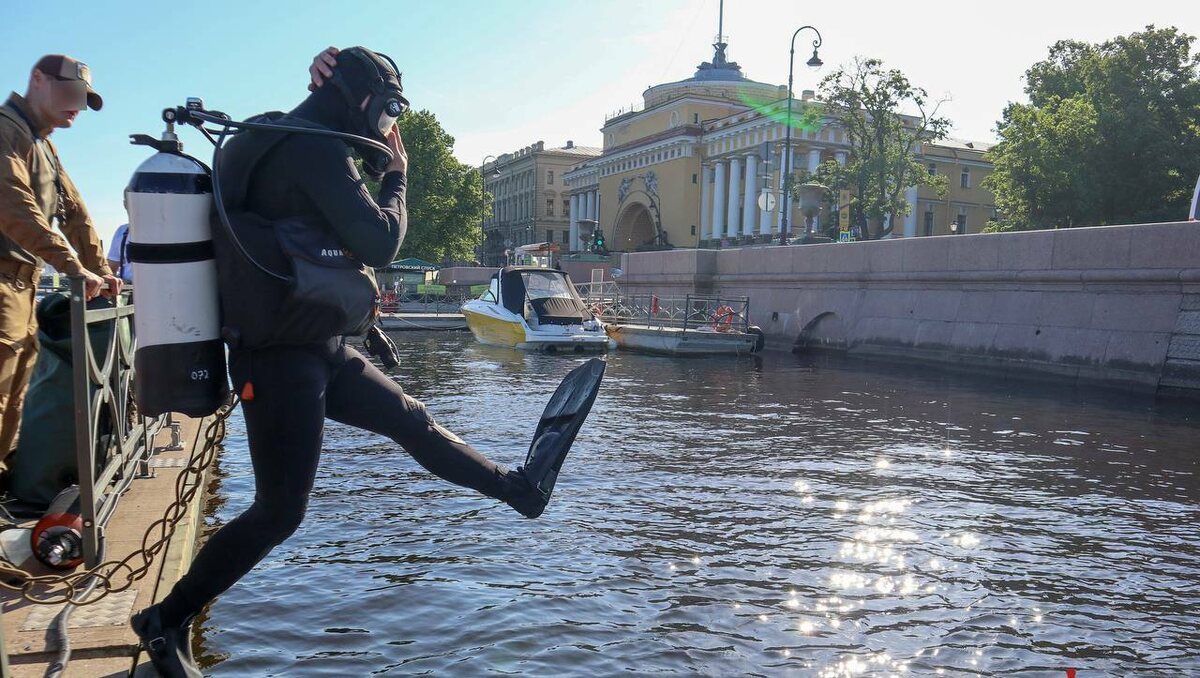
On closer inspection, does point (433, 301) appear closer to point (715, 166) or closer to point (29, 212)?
point (715, 166)

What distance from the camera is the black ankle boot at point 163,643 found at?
2.86 meters

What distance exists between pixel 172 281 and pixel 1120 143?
141ft

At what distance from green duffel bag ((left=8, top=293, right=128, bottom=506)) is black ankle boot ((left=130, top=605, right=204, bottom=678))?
1.65m

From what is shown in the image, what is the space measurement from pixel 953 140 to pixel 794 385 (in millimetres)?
72623

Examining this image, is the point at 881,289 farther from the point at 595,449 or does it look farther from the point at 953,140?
the point at 953,140

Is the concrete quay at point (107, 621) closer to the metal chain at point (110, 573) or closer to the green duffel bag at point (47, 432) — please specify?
the metal chain at point (110, 573)

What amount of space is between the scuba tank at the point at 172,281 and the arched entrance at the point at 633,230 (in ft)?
261

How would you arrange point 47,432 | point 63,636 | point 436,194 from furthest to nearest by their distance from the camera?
point 436,194
point 47,432
point 63,636

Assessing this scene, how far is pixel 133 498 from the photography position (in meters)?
4.97

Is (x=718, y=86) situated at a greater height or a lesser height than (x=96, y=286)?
greater

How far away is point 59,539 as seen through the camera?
3.72 meters

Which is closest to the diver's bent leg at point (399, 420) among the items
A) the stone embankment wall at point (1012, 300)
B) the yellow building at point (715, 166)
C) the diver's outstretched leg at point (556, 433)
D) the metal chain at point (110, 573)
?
the diver's outstretched leg at point (556, 433)

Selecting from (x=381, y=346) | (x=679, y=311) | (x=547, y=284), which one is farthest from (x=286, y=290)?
(x=679, y=311)

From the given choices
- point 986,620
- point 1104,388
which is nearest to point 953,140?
point 1104,388
